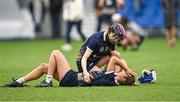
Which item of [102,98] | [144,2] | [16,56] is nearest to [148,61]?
[16,56]

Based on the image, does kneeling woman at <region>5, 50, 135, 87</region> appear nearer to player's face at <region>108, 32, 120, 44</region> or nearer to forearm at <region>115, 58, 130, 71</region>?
forearm at <region>115, 58, 130, 71</region>

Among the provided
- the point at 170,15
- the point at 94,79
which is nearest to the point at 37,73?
the point at 94,79

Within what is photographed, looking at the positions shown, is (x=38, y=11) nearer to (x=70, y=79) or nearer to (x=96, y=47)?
(x=96, y=47)

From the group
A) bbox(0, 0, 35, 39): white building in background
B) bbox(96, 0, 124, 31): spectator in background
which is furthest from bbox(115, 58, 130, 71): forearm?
bbox(0, 0, 35, 39): white building in background

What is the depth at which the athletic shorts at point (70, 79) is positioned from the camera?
40.2ft

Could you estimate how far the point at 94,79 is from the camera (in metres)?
12.3

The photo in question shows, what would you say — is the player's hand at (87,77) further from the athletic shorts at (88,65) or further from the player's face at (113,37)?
the player's face at (113,37)

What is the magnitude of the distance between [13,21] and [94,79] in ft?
63.4

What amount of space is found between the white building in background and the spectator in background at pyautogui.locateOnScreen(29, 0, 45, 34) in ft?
0.90

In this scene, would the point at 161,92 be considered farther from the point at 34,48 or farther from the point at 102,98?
the point at 34,48

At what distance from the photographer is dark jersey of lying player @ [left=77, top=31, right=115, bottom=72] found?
1243 centimetres

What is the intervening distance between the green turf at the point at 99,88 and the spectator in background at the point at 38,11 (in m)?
3.31

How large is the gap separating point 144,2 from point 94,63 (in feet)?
61.3

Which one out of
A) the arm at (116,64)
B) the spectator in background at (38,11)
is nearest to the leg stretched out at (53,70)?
the arm at (116,64)
